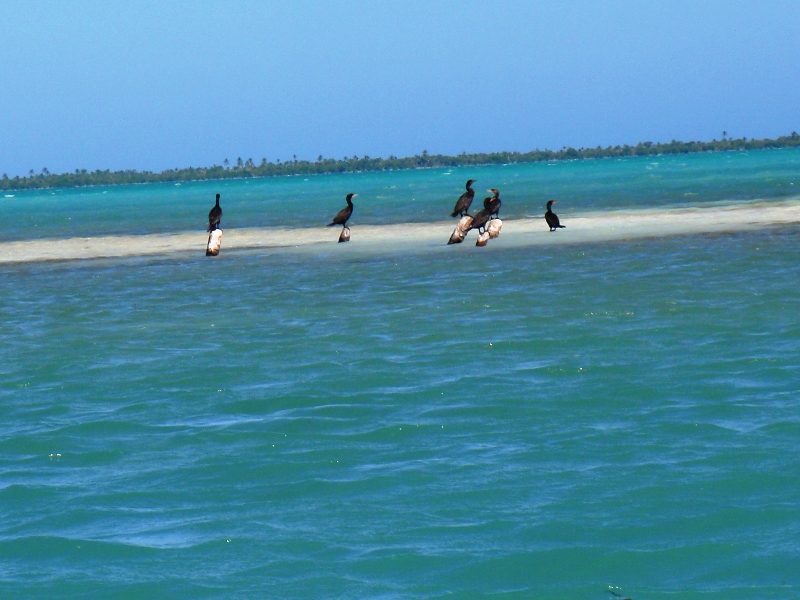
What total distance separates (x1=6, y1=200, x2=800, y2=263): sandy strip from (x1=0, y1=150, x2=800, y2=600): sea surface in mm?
10061

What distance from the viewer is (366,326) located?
1520 cm

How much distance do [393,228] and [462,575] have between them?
1159 inches

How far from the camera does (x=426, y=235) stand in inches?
1253

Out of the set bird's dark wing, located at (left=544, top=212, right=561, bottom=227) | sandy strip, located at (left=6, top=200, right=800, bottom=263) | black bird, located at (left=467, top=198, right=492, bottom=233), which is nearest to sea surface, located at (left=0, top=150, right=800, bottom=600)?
black bird, located at (left=467, top=198, right=492, bottom=233)

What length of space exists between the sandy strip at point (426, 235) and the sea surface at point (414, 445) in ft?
33.0

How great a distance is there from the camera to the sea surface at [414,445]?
21.7ft

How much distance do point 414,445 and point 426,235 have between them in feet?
75.3

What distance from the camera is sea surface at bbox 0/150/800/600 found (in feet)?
21.7

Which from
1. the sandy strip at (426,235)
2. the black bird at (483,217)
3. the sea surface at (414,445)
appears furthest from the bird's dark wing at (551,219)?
the sea surface at (414,445)

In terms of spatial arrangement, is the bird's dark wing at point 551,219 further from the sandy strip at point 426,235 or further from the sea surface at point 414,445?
the sea surface at point 414,445

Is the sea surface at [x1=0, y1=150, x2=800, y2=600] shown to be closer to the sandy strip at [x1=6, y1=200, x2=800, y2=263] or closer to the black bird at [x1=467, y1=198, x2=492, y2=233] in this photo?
the black bird at [x1=467, y1=198, x2=492, y2=233]

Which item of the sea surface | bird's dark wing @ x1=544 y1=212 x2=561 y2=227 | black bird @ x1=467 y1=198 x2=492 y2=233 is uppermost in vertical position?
black bird @ x1=467 y1=198 x2=492 y2=233

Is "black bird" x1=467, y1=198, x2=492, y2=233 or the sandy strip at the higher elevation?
"black bird" x1=467, y1=198, x2=492, y2=233

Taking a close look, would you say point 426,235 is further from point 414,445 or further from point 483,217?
point 414,445
